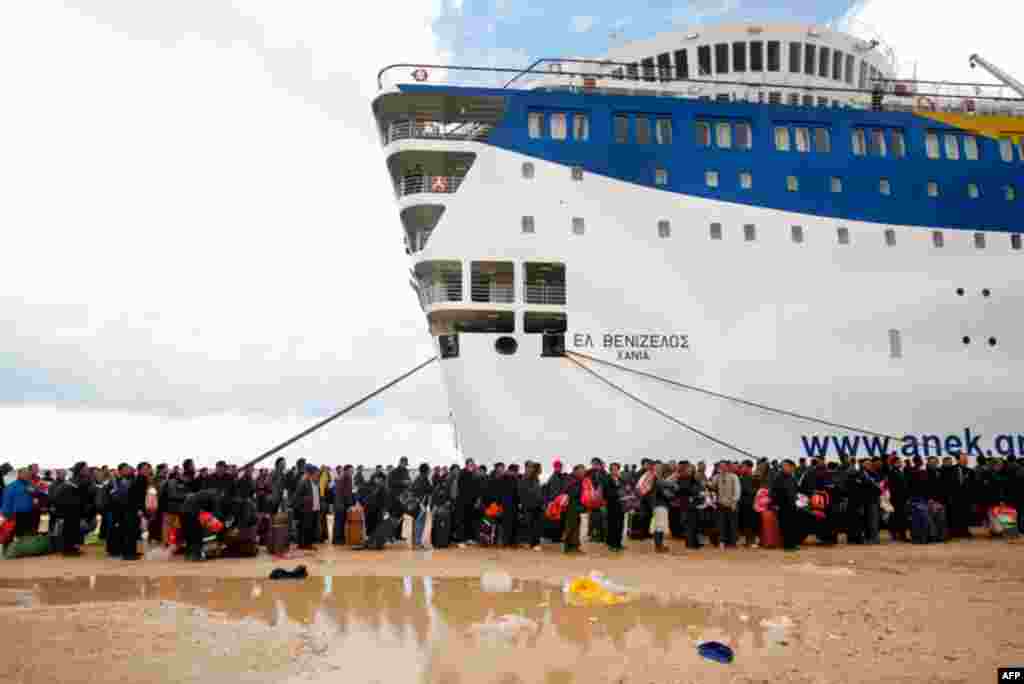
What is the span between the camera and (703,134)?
706 inches

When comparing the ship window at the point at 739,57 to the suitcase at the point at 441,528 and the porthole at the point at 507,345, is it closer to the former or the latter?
the porthole at the point at 507,345

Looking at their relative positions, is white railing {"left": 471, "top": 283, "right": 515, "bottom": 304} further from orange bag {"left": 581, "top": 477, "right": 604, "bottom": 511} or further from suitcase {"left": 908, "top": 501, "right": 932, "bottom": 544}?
suitcase {"left": 908, "top": 501, "right": 932, "bottom": 544}

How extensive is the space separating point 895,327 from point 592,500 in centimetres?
1079

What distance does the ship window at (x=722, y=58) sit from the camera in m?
20.8

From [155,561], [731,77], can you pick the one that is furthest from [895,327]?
[155,561]

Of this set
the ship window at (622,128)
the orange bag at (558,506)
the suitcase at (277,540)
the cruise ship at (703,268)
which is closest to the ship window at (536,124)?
the cruise ship at (703,268)

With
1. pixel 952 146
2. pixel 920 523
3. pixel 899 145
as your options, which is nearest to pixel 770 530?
pixel 920 523

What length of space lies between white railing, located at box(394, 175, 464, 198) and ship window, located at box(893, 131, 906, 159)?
10.9 metres

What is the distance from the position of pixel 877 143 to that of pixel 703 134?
4726 mm

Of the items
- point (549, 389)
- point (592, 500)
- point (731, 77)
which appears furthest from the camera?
point (731, 77)

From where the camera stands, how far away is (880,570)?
9102mm

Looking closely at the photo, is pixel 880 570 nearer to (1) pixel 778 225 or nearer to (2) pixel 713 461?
(2) pixel 713 461

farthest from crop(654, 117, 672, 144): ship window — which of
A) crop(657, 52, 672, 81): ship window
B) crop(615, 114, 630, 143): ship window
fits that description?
crop(657, 52, 672, 81): ship window

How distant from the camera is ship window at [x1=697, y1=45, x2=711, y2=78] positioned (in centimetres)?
2086
